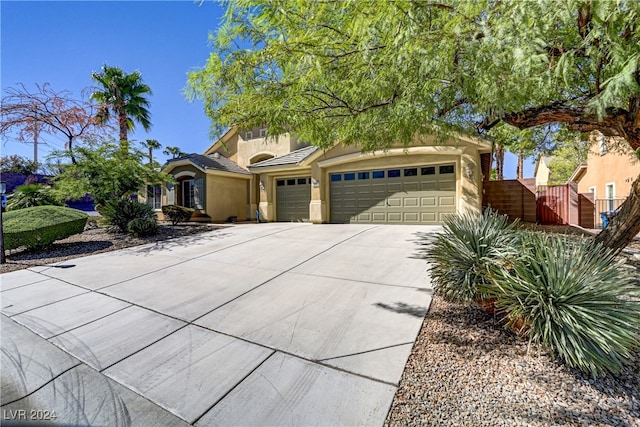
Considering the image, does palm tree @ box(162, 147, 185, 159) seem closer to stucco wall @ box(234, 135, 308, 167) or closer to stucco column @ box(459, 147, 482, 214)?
stucco wall @ box(234, 135, 308, 167)

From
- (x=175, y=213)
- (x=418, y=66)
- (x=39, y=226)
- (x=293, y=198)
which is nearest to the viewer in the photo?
(x=418, y=66)

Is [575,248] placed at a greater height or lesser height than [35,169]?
lesser

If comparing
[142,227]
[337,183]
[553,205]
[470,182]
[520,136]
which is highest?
[520,136]

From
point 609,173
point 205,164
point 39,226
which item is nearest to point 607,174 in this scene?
point 609,173

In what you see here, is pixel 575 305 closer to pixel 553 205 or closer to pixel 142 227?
pixel 142 227

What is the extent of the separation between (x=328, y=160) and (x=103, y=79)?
557 inches

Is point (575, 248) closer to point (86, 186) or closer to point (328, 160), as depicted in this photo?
point (328, 160)

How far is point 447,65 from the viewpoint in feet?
10.8

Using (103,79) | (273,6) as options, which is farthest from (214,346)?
(103,79)

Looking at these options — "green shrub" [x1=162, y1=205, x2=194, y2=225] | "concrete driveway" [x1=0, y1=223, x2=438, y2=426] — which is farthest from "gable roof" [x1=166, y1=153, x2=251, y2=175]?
"concrete driveway" [x1=0, y1=223, x2=438, y2=426]

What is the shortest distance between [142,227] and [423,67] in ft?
35.6

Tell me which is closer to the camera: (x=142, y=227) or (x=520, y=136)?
(x=142, y=227)

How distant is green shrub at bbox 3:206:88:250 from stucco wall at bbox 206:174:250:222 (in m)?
6.49

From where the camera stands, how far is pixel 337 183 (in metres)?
13.3
